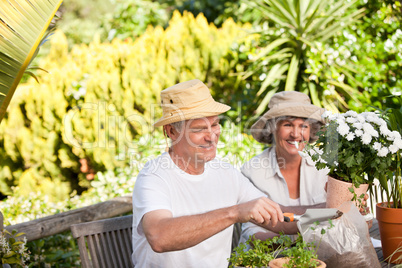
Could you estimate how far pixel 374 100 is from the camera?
5461mm

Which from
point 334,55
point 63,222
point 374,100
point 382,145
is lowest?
point 63,222

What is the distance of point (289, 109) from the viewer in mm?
2918

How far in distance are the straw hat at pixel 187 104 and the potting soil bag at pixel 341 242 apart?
76cm

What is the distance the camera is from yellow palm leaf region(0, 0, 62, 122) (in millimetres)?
2156

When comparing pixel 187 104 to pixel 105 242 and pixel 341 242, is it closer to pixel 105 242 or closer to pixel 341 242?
pixel 105 242

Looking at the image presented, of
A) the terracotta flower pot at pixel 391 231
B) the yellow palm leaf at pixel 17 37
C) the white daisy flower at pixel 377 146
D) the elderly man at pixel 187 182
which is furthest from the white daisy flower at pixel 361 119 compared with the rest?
the yellow palm leaf at pixel 17 37

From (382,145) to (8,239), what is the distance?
6.95 feet

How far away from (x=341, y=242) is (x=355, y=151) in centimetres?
44

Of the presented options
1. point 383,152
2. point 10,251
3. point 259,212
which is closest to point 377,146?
point 383,152

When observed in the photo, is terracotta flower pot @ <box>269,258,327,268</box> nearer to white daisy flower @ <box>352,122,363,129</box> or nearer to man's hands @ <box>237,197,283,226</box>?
man's hands @ <box>237,197,283,226</box>

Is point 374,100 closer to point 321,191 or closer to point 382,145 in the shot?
point 321,191

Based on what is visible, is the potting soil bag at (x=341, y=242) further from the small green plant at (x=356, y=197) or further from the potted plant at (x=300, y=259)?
the small green plant at (x=356, y=197)

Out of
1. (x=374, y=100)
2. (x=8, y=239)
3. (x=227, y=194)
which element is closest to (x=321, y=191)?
(x=227, y=194)

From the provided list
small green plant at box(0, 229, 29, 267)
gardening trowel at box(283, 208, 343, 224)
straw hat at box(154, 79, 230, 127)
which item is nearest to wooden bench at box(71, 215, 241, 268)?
small green plant at box(0, 229, 29, 267)
